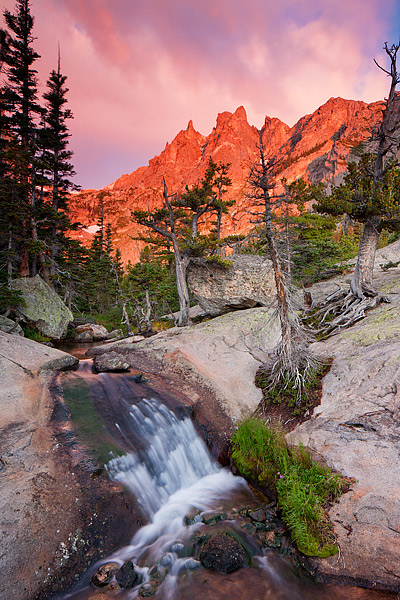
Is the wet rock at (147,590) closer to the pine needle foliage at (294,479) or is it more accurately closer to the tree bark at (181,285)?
the pine needle foliage at (294,479)

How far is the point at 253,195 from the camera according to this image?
307 inches

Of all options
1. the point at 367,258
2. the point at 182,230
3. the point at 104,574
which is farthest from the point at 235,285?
the point at 104,574

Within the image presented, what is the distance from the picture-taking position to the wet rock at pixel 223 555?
4.37 metres

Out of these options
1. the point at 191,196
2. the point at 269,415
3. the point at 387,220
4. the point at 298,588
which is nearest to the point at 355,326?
the point at 387,220

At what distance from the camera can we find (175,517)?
18.8 feet

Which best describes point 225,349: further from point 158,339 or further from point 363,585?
point 363,585

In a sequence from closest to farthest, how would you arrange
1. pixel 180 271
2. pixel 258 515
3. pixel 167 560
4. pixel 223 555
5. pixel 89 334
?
pixel 223 555 < pixel 167 560 < pixel 258 515 < pixel 180 271 < pixel 89 334

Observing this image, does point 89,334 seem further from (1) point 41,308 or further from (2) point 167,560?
(2) point 167,560

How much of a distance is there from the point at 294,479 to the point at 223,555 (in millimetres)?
1940

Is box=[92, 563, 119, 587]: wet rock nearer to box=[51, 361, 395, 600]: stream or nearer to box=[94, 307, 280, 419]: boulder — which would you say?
box=[51, 361, 395, 600]: stream

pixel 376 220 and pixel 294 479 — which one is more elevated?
pixel 376 220

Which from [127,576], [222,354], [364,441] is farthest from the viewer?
[222,354]

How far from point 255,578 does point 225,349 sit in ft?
26.4

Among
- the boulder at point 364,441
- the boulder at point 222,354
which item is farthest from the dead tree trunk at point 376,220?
the boulder at point 222,354
